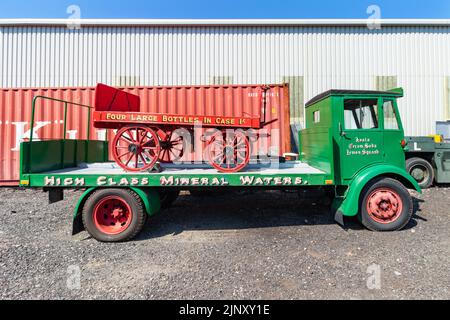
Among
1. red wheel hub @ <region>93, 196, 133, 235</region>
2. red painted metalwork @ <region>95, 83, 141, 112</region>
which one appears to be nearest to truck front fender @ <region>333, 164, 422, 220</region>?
red wheel hub @ <region>93, 196, 133, 235</region>

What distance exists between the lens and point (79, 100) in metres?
7.32

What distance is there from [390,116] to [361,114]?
1.38 feet

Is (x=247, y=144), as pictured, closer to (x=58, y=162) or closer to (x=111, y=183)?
(x=111, y=183)

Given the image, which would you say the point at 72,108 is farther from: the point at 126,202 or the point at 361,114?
the point at 361,114

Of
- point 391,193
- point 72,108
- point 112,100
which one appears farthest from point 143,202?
point 72,108

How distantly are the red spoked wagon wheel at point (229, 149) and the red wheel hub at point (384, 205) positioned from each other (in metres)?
1.98

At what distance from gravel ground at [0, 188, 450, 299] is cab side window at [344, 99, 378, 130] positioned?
1.64 meters

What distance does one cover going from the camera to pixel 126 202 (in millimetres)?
3646

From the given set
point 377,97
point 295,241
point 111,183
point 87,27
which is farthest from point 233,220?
point 87,27

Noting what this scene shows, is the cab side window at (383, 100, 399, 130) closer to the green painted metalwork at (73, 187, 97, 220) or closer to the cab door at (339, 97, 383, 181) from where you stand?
the cab door at (339, 97, 383, 181)

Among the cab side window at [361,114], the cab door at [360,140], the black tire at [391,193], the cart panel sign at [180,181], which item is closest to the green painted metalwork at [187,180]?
the cart panel sign at [180,181]

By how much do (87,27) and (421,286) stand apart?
12005 millimetres

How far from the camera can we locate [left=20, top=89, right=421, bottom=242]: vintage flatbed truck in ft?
11.8

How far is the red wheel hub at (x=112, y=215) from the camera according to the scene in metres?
3.69
